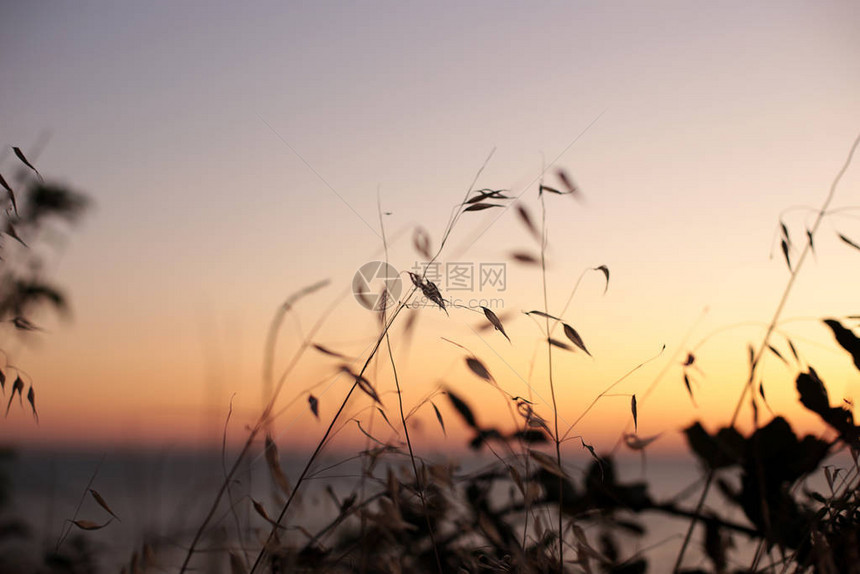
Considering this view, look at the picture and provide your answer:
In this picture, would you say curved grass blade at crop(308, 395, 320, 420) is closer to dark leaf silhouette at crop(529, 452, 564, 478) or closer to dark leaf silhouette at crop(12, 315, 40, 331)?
dark leaf silhouette at crop(529, 452, 564, 478)

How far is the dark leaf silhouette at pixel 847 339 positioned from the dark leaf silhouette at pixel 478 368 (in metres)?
0.37

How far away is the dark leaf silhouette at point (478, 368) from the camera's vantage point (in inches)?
24.3

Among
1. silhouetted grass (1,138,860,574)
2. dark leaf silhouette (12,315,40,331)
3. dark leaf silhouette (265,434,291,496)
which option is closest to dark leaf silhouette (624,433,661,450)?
silhouetted grass (1,138,860,574)

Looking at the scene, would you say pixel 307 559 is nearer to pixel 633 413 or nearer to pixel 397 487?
pixel 397 487

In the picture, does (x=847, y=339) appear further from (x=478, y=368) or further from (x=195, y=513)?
(x=195, y=513)

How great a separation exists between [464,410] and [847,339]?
41cm

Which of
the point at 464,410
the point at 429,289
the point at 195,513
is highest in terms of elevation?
the point at 429,289

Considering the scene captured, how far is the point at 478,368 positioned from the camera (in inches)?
24.5

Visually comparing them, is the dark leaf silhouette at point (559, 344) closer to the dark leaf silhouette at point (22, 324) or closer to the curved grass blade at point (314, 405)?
the curved grass blade at point (314, 405)

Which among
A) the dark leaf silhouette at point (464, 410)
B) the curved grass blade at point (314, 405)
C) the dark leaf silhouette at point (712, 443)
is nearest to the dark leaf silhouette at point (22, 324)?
the curved grass blade at point (314, 405)

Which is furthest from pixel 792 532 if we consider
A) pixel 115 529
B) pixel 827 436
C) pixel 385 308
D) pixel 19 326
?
pixel 115 529

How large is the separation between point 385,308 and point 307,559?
30cm

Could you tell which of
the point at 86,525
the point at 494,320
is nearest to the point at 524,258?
the point at 494,320

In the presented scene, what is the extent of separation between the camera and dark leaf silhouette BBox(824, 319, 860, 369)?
25.5 inches
